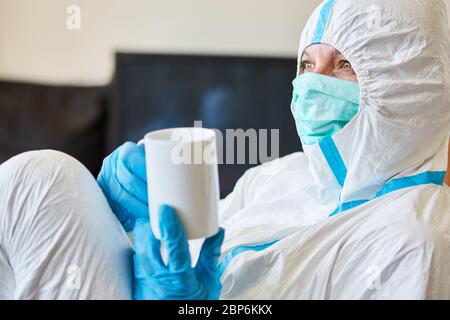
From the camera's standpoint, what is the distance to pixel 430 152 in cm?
91

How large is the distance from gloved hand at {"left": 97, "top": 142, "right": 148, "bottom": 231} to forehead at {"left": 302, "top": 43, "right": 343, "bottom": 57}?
42cm

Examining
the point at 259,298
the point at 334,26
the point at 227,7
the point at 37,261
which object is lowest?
the point at 259,298

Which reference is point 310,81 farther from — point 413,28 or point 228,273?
point 228,273

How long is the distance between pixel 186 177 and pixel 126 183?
8.0 inches

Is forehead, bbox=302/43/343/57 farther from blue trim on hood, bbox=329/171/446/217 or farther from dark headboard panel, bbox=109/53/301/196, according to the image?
dark headboard panel, bbox=109/53/301/196

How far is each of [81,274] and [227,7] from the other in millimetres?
1679

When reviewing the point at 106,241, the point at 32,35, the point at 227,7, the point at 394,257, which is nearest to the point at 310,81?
the point at 394,257

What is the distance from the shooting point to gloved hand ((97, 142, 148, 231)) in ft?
2.44

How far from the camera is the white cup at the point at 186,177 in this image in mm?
579

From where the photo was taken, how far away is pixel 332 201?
0.99m

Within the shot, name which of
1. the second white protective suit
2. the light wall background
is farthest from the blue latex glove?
the light wall background
